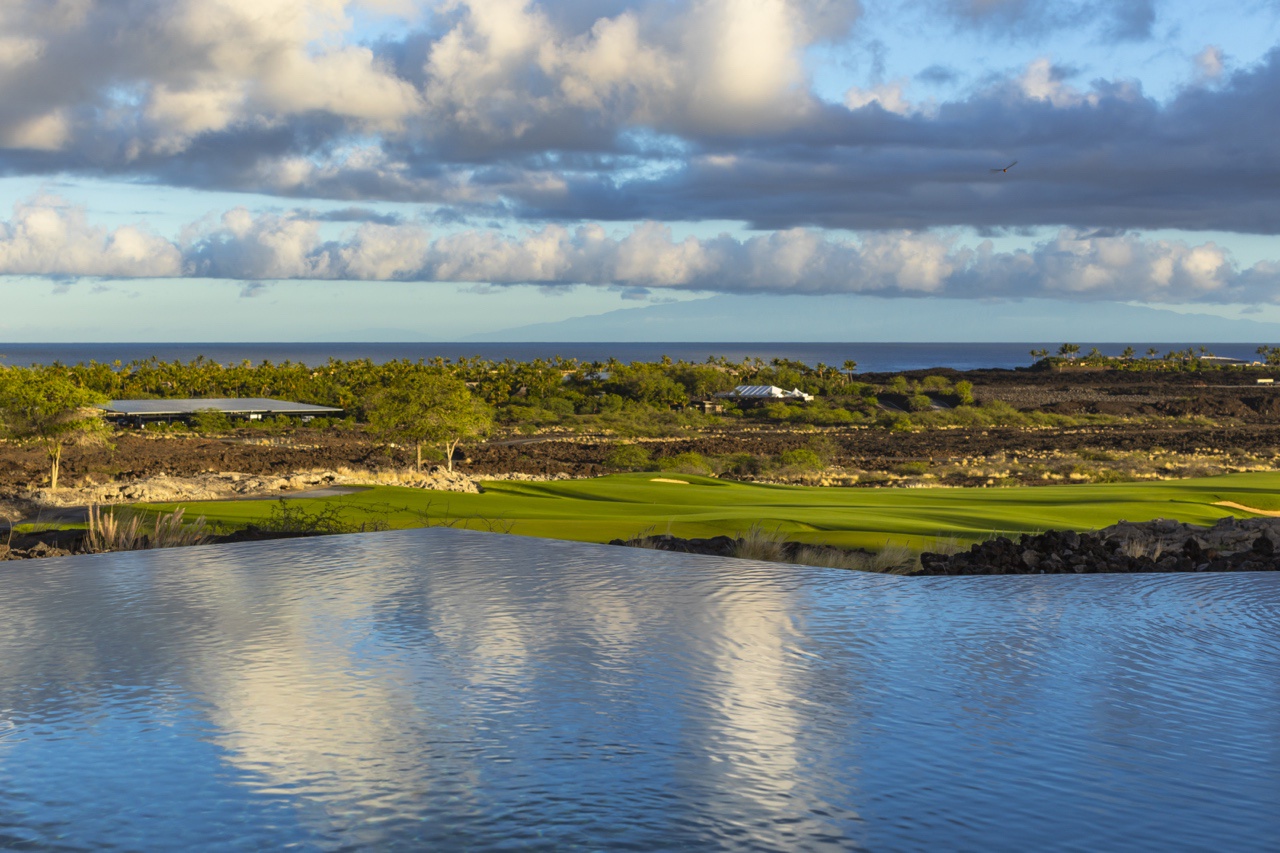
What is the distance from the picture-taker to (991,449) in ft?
157

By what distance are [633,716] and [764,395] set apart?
71.5 meters

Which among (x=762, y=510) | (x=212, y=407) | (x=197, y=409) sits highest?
(x=762, y=510)

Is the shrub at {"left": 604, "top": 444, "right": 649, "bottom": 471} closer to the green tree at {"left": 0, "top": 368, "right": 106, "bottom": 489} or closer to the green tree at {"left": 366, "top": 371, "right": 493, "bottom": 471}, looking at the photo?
the green tree at {"left": 366, "top": 371, "right": 493, "bottom": 471}

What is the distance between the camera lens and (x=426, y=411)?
1153 inches

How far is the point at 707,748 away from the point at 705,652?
50.1 inches

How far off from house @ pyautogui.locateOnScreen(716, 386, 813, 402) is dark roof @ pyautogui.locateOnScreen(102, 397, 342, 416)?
2706cm

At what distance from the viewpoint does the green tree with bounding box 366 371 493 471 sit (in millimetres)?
29188

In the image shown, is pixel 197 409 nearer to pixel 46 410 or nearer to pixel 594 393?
pixel 594 393

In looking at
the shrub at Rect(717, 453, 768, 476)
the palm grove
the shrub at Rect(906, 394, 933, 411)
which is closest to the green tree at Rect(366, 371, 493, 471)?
the shrub at Rect(717, 453, 768, 476)

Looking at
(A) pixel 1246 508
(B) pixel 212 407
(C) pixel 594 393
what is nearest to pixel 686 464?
(A) pixel 1246 508

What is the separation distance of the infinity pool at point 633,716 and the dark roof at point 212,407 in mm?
53811

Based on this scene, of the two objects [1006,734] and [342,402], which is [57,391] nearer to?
[1006,734]

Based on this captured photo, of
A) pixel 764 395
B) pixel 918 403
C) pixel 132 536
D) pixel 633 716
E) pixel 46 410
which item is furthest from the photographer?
pixel 918 403

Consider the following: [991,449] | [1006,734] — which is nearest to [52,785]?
[1006,734]
